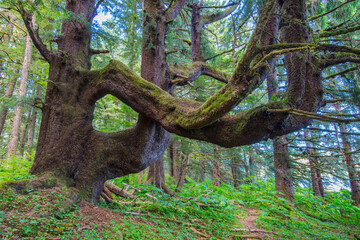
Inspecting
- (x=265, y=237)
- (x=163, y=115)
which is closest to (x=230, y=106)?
(x=163, y=115)

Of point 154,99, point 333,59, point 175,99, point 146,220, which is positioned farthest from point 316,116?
point 146,220

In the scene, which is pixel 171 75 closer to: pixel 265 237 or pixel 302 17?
pixel 302 17

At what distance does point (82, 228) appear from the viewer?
2645mm

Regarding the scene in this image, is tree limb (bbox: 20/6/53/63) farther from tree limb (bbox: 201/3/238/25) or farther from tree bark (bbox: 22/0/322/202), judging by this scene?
tree limb (bbox: 201/3/238/25)

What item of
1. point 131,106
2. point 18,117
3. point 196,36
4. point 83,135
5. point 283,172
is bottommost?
point 283,172

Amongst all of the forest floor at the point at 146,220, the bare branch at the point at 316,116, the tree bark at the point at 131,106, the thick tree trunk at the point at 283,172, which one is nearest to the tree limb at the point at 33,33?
the tree bark at the point at 131,106

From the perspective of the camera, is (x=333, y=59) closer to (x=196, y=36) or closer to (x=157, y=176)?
(x=196, y=36)

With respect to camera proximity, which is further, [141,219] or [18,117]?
[18,117]

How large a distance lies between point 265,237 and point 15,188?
4.84 metres

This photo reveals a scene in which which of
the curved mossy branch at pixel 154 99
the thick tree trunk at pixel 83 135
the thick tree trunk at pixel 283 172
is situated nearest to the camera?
the curved mossy branch at pixel 154 99

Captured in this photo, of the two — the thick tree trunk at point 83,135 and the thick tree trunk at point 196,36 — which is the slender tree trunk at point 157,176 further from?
the thick tree trunk at point 196,36

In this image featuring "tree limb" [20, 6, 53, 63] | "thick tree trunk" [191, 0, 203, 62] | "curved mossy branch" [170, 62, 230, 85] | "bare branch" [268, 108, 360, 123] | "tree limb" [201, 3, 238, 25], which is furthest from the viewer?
"tree limb" [201, 3, 238, 25]

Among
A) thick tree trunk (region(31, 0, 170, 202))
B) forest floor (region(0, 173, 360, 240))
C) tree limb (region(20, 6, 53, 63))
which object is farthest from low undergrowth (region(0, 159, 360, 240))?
tree limb (region(20, 6, 53, 63))

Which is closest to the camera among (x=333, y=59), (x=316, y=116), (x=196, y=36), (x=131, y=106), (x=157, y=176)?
(x=316, y=116)
